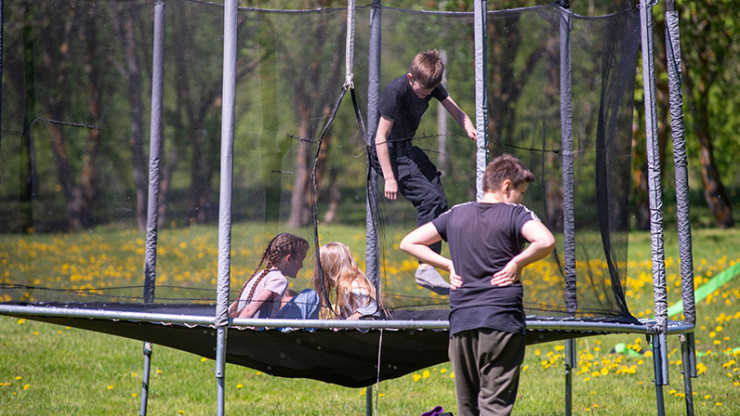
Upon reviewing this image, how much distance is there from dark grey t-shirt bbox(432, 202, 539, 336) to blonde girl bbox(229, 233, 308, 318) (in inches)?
45.4

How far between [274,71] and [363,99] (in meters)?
0.56

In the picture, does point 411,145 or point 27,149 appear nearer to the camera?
point 411,145

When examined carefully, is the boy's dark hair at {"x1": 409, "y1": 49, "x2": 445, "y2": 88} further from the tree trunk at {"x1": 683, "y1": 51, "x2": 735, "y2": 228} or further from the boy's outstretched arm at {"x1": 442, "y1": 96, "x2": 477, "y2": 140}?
the tree trunk at {"x1": 683, "y1": 51, "x2": 735, "y2": 228}

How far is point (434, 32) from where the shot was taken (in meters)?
4.66

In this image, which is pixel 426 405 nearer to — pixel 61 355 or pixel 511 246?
pixel 511 246

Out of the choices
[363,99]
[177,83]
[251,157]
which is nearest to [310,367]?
[251,157]

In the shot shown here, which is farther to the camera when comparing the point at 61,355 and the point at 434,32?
the point at 61,355

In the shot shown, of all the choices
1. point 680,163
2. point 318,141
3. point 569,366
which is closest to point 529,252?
point 318,141

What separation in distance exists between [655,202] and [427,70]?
1.30 m

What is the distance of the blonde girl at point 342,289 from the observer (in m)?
4.08

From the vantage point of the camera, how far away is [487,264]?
10.2ft

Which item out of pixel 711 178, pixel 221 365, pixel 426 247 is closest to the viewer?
pixel 426 247

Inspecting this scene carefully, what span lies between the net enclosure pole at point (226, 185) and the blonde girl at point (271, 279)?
45 centimetres

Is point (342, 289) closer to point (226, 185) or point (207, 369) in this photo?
point (226, 185)
